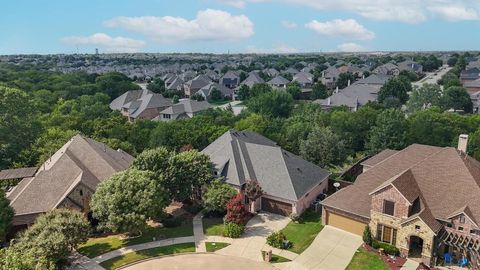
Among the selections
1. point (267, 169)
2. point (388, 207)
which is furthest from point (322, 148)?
point (388, 207)

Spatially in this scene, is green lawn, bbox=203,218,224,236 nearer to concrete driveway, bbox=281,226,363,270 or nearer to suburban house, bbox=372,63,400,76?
concrete driveway, bbox=281,226,363,270

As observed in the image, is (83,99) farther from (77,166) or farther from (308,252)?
(308,252)

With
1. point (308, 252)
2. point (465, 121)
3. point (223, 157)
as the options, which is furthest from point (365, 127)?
point (308, 252)

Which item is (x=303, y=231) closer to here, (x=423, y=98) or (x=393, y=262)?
(x=393, y=262)

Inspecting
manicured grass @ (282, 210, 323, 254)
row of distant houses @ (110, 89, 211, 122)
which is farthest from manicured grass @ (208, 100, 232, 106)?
manicured grass @ (282, 210, 323, 254)

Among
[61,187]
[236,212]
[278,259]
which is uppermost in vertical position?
[61,187]

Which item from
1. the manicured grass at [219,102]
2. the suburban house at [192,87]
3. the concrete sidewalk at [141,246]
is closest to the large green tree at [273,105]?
the manicured grass at [219,102]
